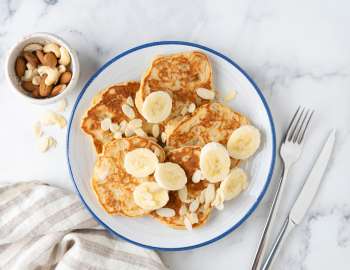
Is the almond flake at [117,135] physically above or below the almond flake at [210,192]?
above

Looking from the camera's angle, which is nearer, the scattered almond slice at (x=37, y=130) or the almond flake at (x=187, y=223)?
the almond flake at (x=187, y=223)

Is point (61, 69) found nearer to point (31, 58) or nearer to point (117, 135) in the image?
point (31, 58)

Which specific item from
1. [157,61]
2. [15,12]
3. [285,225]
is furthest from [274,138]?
[15,12]

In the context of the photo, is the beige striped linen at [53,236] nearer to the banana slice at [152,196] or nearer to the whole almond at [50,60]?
the banana slice at [152,196]

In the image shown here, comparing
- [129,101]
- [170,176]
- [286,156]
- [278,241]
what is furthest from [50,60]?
[278,241]

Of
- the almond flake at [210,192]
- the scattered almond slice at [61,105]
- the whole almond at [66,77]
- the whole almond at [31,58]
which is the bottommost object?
the almond flake at [210,192]

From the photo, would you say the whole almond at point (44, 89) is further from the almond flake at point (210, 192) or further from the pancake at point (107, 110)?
the almond flake at point (210, 192)

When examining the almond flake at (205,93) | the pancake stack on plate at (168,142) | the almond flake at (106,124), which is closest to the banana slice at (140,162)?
the pancake stack on plate at (168,142)
